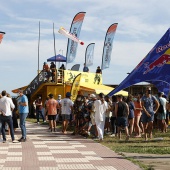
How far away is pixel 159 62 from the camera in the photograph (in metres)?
19.7

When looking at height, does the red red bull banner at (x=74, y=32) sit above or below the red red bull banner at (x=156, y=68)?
above

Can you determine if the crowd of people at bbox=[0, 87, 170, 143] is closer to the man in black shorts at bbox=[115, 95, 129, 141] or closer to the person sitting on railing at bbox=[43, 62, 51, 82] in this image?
the man in black shorts at bbox=[115, 95, 129, 141]

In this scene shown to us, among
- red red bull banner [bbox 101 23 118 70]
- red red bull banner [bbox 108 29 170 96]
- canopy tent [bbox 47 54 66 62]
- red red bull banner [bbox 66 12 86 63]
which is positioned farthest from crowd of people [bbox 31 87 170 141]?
red red bull banner [bbox 101 23 118 70]

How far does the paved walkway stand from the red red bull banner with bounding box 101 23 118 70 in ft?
83.9

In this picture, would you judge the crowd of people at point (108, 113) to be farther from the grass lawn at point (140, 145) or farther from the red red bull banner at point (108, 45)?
the red red bull banner at point (108, 45)

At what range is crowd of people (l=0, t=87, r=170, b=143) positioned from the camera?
15484 mm

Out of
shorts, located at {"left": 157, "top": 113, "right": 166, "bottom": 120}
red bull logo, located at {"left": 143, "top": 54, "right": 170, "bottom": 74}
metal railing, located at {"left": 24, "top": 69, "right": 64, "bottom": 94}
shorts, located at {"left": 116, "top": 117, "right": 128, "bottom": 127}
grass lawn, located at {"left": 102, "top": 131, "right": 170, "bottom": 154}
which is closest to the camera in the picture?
grass lawn, located at {"left": 102, "top": 131, "right": 170, "bottom": 154}

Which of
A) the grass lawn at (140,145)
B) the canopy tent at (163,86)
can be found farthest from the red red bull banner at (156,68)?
Answer: the grass lawn at (140,145)

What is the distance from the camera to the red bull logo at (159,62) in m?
19.6

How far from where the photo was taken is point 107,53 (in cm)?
4078

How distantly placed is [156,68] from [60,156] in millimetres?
9067

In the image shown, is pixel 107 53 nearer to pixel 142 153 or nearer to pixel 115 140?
pixel 115 140

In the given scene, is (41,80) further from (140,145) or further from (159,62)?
(140,145)

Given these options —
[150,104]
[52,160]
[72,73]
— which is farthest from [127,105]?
[72,73]
